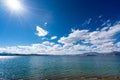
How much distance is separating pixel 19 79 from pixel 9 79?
2994mm

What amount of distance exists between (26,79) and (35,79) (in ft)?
8.32

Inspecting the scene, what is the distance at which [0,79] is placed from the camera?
41.4 m

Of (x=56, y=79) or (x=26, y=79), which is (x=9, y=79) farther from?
(x=56, y=79)

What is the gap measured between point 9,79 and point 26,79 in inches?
189

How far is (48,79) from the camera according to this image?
39406 millimetres

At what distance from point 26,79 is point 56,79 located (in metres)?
8.58

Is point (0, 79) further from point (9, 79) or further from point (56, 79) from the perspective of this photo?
point (56, 79)

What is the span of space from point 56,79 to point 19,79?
10331 mm

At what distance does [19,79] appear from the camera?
4106 cm

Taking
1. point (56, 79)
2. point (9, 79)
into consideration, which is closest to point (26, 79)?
point (9, 79)

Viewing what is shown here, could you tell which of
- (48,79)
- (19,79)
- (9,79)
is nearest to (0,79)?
(9,79)

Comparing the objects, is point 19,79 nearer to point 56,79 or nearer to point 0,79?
point 0,79

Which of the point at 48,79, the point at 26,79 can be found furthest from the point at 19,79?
the point at 48,79

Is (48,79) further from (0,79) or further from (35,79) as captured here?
(0,79)
